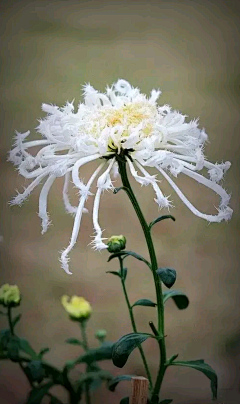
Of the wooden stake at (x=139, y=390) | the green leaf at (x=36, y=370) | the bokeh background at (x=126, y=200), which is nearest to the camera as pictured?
the wooden stake at (x=139, y=390)

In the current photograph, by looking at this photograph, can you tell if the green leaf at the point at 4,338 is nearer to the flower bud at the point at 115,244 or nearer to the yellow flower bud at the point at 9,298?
the yellow flower bud at the point at 9,298

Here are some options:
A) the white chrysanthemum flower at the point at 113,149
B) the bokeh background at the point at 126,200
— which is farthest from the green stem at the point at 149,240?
the bokeh background at the point at 126,200

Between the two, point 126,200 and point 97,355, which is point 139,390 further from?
point 126,200

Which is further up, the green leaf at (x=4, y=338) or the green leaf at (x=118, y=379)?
the green leaf at (x=4, y=338)

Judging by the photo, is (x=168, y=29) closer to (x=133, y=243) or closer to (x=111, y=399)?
(x=133, y=243)

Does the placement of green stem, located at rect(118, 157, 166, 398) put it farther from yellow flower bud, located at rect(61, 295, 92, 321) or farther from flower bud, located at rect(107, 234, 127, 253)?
yellow flower bud, located at rect(61, 295, 92, 321)
